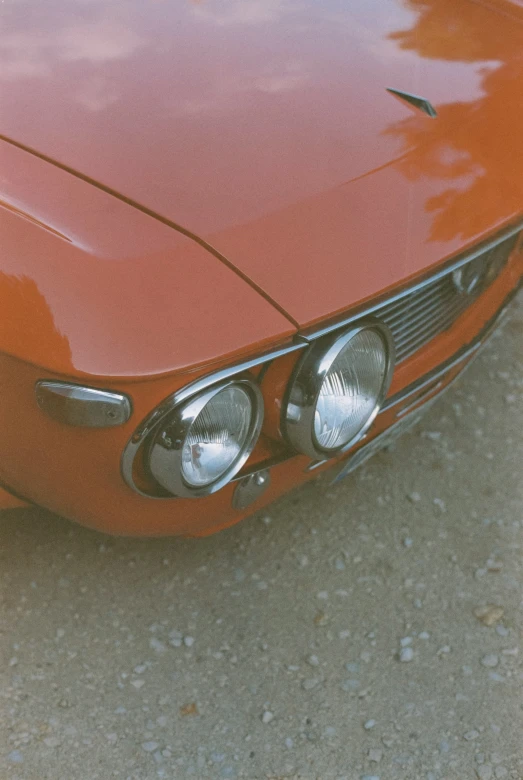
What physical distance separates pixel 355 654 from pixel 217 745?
15.7 inches

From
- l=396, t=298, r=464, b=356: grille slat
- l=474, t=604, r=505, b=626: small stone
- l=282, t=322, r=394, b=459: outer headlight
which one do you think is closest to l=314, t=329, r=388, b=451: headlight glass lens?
l=282, t=322, r=394, b=459: outer headlight

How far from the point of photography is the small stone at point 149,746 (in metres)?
1.75

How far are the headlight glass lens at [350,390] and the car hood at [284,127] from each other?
14 centimetres

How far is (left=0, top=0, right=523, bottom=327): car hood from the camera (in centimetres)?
162

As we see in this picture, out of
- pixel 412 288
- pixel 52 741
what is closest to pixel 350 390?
pixel 412 288

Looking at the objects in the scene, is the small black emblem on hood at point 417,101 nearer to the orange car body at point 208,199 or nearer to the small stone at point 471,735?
the orange car body at point 208,199

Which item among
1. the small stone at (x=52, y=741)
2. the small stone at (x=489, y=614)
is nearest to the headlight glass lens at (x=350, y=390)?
the small stone at (x=489, y=614)

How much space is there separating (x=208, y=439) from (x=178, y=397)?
0.45 feet

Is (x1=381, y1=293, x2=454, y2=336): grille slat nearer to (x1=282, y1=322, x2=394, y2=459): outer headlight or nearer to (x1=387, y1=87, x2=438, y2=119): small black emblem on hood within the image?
(x1=282, y1=322, x2=394, y2=459): outer headlight

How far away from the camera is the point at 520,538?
229cm

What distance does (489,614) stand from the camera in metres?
2.08

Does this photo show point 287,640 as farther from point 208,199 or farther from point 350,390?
point 208,199

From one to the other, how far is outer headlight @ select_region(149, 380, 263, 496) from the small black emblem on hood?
0.87m

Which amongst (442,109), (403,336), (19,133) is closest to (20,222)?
(19,133)
